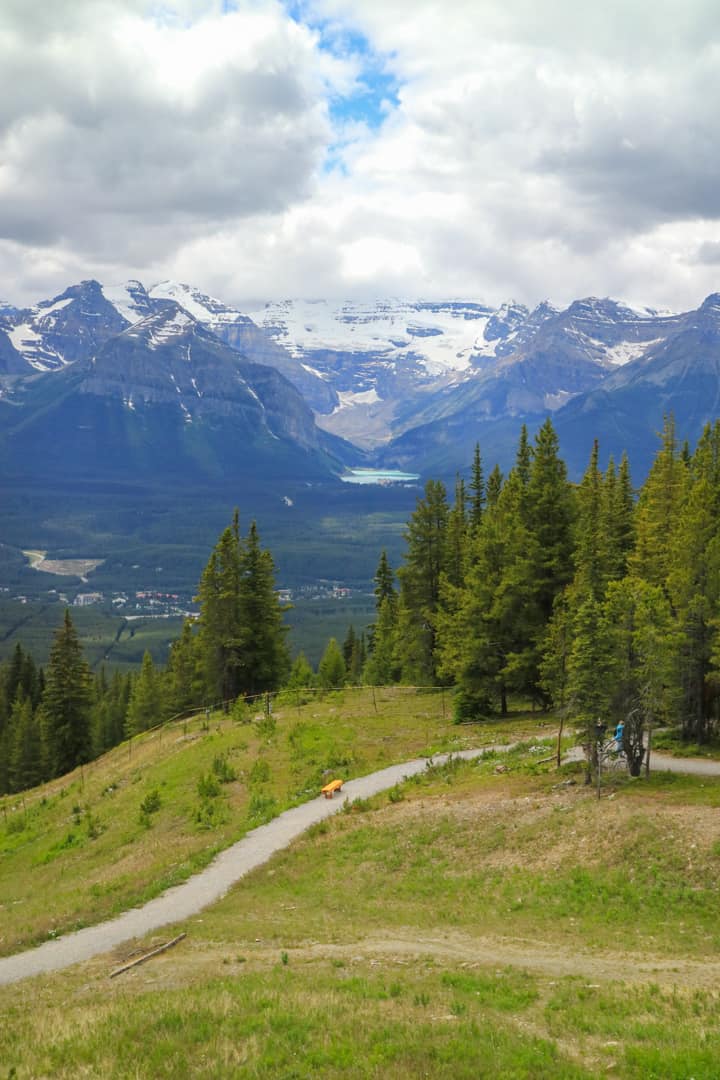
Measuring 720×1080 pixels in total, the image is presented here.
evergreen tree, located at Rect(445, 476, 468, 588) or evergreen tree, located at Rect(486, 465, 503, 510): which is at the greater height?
evergreen tree, located at Rect(486, 465, 503, 510)

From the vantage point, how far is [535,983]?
1583 centimetres

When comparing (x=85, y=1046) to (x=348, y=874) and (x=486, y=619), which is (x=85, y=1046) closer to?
(x=348, y=874)

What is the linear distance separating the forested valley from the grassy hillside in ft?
17.6

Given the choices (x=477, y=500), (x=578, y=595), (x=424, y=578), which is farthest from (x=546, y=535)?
(x=477, y=500)

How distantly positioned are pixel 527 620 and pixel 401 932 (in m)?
29.1

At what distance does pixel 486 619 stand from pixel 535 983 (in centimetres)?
3173

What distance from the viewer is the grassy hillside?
1275cm

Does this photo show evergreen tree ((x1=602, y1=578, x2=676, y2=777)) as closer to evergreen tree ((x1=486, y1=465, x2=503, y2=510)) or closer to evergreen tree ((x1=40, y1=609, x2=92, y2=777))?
evergreen tree ((x1=486, y1=465, x2=503, y2=510))

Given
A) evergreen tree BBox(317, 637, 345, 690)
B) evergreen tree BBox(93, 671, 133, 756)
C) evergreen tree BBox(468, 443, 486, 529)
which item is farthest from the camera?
evergreen tree BBox(93, 671, 133, 756)

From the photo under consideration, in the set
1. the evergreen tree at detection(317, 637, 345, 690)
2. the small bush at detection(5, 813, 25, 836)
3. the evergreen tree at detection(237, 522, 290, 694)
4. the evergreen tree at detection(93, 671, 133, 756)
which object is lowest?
the evergreen tree at detection(93, 671, 133, 756)

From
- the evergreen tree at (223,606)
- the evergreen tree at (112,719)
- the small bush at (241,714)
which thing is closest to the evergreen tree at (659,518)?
the small bush at (241,714)

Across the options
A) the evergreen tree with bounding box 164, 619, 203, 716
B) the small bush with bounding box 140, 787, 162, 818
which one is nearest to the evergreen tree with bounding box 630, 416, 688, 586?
the small bush with bounding box 140, 787, 162, 818

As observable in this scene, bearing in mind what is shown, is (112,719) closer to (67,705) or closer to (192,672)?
A: (192,672)

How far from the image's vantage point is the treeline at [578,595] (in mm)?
29672
